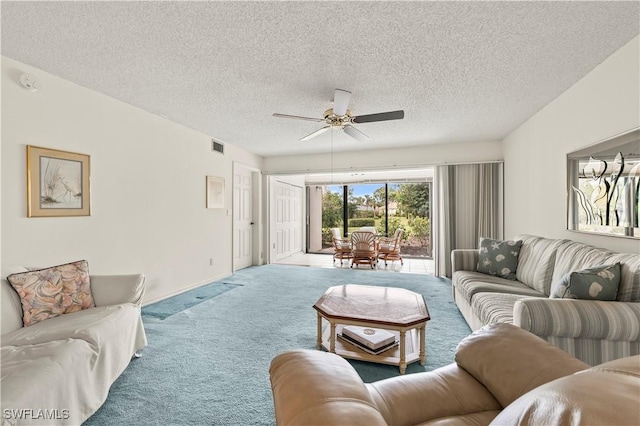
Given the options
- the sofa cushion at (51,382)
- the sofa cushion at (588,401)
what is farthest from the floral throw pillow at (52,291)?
the sofa cushion at (588,401)

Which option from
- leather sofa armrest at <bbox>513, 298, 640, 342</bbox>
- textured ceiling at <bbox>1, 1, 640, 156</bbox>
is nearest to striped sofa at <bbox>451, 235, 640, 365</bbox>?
leather sofa armrest at <bbox>513, 298, 640, 342</bbox>

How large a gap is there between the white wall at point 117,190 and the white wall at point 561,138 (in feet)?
15.7

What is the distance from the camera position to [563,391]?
47 centimetres

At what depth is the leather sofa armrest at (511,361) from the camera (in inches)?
38.0

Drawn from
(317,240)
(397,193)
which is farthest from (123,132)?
(397,193)

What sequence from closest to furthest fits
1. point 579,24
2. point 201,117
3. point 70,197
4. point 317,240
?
point 579,24 < point 70,197 < point 201,117 < point 317,240

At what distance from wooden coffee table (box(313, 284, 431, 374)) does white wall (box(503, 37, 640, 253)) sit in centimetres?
175

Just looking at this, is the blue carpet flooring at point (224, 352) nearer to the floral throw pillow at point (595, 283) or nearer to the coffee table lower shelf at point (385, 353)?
the coffee table lower shelf at point (385, 353)

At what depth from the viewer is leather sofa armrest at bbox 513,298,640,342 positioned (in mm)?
1573

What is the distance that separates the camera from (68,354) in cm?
158

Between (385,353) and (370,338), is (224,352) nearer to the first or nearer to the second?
(370,338)

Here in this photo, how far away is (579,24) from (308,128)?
307cm

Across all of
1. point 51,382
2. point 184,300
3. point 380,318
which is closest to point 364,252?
point 184,300

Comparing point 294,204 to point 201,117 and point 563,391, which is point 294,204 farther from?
point 563,391
